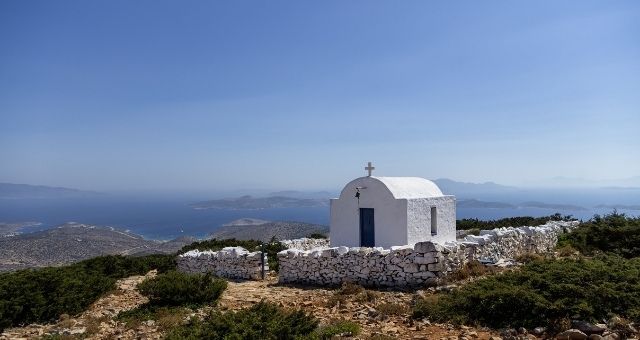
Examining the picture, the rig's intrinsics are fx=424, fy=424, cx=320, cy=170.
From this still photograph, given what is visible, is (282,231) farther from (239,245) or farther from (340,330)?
(340,330)

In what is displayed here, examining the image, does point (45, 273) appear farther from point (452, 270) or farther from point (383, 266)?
point (452, 270)

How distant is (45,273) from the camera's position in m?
11.6

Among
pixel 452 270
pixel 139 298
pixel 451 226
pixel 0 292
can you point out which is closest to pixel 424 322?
pixel 452 270

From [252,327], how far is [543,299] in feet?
18.1

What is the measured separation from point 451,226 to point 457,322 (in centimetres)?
1111

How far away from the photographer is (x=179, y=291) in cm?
1041

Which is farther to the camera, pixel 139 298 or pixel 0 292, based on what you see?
pixel 139 298

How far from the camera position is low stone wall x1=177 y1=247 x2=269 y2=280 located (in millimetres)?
14789

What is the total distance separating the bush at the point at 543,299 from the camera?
7789 millimetres

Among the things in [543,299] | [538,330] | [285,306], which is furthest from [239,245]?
[538,330]

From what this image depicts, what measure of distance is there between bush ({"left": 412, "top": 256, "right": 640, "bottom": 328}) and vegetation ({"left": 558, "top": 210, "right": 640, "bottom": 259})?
7132 mm

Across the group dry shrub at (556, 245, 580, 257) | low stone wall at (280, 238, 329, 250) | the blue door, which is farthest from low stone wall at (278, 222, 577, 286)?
low stone wall at (280, 238, 329, 250)

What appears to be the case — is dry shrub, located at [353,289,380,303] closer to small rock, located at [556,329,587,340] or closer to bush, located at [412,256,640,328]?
bush, located at [412,256,640,328]

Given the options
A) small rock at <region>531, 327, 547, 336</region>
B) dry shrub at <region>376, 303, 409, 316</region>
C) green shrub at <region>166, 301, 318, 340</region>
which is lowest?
dry shrub at <region>376, 303, 409, 316</region>
